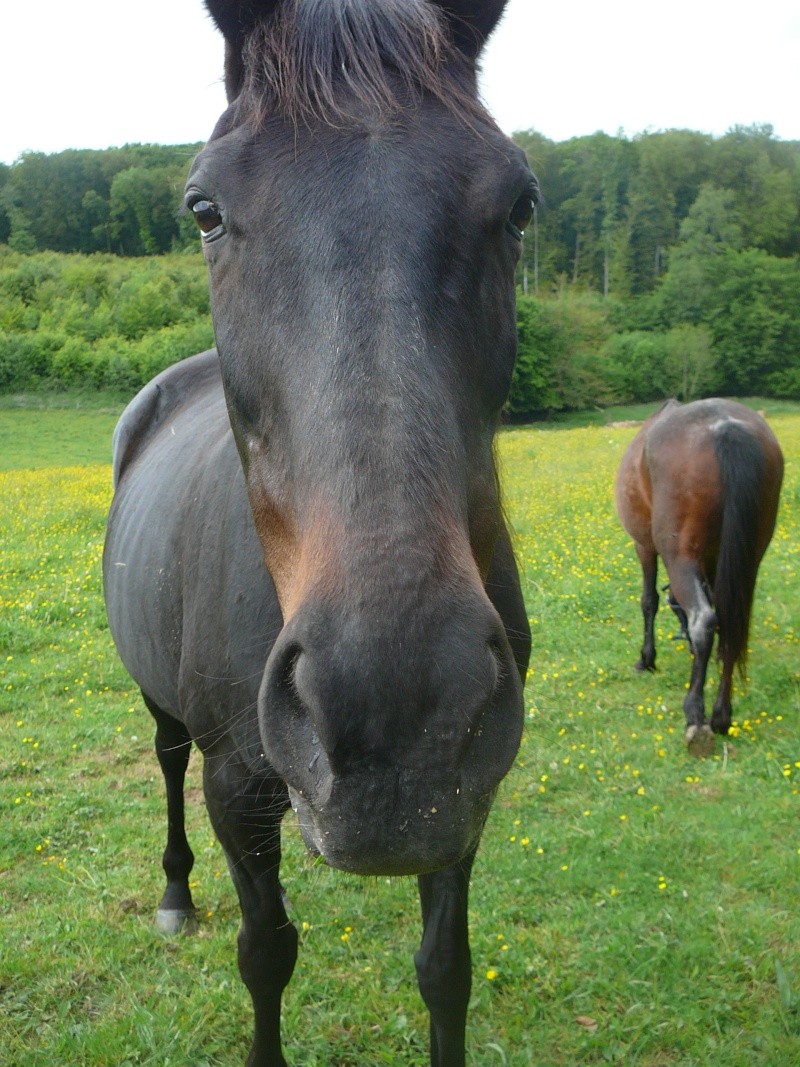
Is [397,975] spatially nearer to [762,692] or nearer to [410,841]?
[410,841]

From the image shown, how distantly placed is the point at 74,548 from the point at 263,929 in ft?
32.0

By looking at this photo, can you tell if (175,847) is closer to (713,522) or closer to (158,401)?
(158,401)

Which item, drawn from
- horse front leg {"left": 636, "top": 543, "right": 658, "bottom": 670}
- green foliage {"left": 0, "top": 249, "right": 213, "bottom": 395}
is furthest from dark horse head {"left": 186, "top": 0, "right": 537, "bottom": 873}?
green foliage {"left": 0, "top": 249, "right": 213, "bottom": 395}

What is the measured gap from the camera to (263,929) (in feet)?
7.97

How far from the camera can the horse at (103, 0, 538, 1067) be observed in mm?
1121

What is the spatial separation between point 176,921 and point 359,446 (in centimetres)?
321

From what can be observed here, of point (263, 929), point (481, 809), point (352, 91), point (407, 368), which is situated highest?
point (352, 91)

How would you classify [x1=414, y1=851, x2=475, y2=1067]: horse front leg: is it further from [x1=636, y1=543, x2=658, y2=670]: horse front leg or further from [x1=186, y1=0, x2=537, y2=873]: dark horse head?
[x1=636, y1=543, x2=658, y2=670]: horse front leg

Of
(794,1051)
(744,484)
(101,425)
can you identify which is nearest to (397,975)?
(794,1051)

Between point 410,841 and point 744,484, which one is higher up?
point 410,841

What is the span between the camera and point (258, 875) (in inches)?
93.5

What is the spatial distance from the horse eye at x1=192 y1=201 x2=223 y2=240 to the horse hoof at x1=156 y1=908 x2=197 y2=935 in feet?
10.3

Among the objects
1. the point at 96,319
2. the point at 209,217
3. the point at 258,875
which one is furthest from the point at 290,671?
the point at 96,319

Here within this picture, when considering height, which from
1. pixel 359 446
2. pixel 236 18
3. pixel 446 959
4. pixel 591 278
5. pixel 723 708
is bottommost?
pixel 723 708
